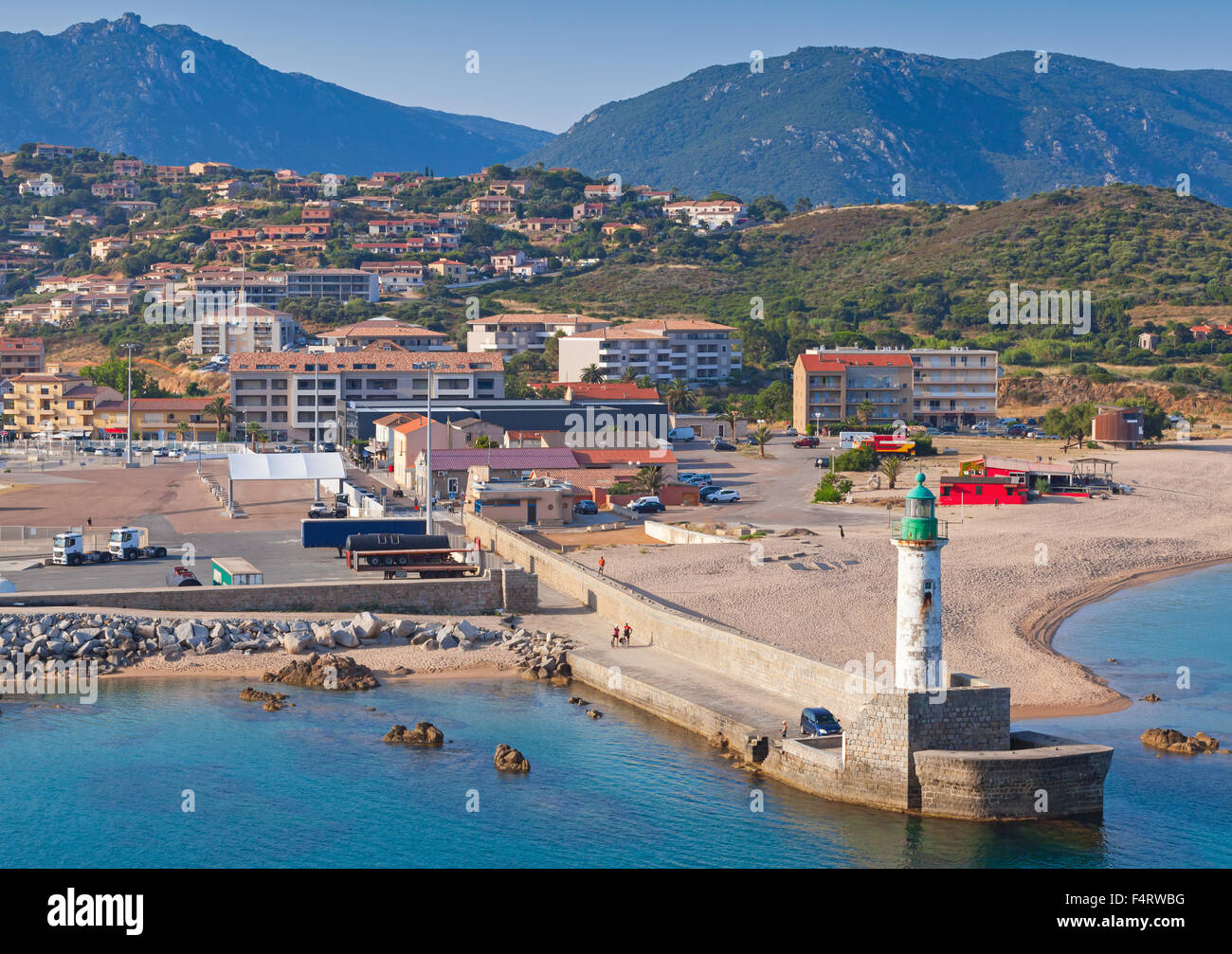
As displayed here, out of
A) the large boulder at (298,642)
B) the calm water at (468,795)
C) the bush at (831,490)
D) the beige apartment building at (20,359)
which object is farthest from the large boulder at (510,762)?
the beige apartment building at (20,359)

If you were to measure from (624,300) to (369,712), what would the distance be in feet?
408

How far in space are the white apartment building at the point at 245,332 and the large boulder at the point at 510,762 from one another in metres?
107

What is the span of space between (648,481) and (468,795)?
3828cm

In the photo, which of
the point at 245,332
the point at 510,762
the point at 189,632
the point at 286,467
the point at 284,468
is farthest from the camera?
the point at 245,332

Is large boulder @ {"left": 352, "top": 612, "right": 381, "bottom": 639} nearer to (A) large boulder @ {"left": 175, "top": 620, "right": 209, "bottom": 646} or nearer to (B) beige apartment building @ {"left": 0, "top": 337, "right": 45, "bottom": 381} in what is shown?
(A) large boulder @ {"left": 175, "top": 620, "right": 209, "bottom": 646}

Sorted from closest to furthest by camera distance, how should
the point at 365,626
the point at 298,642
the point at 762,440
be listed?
the point at 298,642 → the point at 365,626 → the point at 762,440

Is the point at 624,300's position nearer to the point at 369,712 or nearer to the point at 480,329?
the point at 480,329

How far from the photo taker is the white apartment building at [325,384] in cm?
9850

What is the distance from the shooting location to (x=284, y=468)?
6106 cm

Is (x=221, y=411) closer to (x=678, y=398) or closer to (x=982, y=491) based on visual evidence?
(x=678, y=398)

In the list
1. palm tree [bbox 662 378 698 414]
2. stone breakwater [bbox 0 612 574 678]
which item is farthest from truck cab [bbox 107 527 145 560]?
palm tree [bbox 662 378 698 414]

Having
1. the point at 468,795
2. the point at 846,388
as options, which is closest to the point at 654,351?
the point at 846,388
